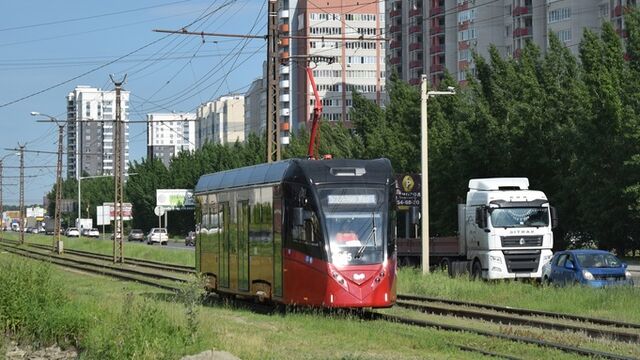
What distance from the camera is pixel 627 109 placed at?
1969 inches

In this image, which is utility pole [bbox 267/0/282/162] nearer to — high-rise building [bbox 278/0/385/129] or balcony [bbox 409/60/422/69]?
balcony [bbox 409/60/422/69]

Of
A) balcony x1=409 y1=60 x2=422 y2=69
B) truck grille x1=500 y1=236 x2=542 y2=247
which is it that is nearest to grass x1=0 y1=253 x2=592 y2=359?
truck grille x1=500 y1=236 x2=542 y2=247

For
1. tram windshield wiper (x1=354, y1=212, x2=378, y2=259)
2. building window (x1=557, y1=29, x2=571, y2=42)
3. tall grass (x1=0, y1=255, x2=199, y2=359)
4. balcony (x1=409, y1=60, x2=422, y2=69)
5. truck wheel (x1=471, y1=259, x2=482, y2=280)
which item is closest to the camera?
tall grass (x1=0, y1=255, x2=199, y2=359)

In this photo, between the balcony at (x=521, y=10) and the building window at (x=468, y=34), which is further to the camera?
the building window at (x=468, y=34)

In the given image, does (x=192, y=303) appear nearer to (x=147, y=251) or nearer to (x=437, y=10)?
(x=147, y=251)

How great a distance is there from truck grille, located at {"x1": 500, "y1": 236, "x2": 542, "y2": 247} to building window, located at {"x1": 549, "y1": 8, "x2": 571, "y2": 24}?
256 feet

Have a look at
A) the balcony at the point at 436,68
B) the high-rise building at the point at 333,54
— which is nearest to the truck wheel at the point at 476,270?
the balcony at the point at 436,68

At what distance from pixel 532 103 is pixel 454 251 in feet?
69.2

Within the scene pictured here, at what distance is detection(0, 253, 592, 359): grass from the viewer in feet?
51.0

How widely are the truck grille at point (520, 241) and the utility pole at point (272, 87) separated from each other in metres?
8.27

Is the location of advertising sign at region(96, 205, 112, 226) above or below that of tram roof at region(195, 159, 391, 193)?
below

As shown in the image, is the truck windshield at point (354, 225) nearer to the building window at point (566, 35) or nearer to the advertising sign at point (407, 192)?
the advertising sign at point (407, 192)

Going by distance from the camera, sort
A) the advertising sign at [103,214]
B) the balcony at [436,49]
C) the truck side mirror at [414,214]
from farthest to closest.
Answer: the balcony at [436,49] → the advertising sign at [103,214] → the truck side mirror at [414,214]

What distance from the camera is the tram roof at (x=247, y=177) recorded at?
24.5m
